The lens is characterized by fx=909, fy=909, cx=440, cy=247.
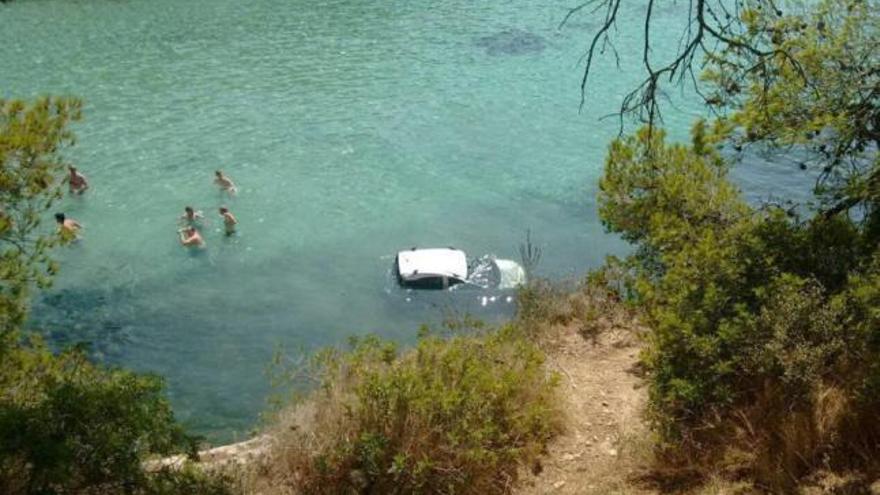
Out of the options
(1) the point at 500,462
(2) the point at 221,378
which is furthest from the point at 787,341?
(2) the point at 221,378

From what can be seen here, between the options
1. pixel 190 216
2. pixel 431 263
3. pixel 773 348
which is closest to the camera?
pixel 773 348

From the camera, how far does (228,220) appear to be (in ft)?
72.2

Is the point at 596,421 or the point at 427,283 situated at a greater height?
the point at 596,421

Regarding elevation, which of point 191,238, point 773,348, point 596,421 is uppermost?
point 773,348

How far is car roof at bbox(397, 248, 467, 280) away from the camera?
1981 centimetres

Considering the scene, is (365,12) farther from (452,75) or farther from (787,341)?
(787,341)

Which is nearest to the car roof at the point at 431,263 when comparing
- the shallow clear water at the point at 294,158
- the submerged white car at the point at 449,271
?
the submerged white car at the point at 449,271

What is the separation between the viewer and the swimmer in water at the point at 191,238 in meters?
21.6

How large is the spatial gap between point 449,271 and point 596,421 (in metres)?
8.86

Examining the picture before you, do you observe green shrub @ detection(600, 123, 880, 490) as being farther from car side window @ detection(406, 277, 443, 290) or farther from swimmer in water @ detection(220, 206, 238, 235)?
swimmer in water @ detection(220, 206, 238, 235)

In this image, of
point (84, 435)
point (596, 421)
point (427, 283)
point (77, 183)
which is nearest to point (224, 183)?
point (77, 183)

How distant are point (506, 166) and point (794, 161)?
784 cm

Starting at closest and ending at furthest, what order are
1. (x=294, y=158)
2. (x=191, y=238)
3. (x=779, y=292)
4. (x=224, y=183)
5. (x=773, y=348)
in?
(x=773, y=348)
(x=779, y=292)
(x=191, y=238)
(x=224, y=183)
(x=294, y=158)

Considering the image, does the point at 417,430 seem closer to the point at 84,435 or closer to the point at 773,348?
the point at 84,435
